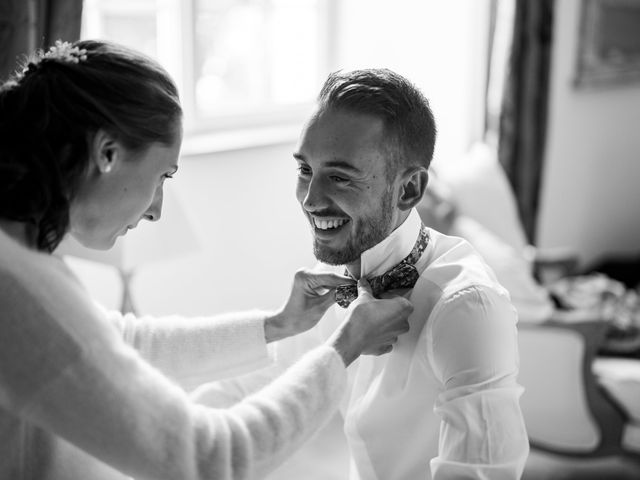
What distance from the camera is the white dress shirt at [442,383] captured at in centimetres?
113

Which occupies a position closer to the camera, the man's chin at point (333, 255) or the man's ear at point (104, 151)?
the man's ear at point (104, 151)

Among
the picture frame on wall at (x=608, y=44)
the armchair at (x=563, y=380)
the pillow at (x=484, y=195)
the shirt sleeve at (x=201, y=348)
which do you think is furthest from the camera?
the picture frame on wall at (x=608, y=44)

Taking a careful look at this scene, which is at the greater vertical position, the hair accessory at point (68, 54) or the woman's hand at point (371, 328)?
the hair accessory at point (68, 54)

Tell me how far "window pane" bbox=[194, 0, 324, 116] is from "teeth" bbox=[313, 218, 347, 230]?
2.16 meters

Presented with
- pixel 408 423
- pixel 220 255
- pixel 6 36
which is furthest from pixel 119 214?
pixel 220 255

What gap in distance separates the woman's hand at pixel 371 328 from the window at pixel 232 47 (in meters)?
2.20

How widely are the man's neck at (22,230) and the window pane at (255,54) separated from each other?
2.37 metres

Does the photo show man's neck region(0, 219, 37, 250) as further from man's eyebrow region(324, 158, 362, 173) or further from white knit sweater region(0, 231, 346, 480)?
man's eyebrow region(324, 158, 362, 173)

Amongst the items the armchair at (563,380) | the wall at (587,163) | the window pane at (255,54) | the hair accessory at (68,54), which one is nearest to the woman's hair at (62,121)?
the hair accessory at (68,54)

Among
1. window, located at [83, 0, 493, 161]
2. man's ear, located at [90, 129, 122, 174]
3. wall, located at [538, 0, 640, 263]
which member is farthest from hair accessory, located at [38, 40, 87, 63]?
wall, located at [538, 0, 640, 263]

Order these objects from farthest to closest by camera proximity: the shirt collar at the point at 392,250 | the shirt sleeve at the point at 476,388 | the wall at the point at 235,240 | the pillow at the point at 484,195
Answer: the pillow at the point at 484,195, the wall at the point at 235,240, the shirt collar at the point at 392,250, the shirt sleeve at the point at 476,388

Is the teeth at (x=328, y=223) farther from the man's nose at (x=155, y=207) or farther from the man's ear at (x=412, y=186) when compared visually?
the man's nose at (x=155, y=207)

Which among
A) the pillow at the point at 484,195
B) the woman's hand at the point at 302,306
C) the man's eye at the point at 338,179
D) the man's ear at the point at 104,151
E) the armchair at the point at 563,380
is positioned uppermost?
the man's ear at the point at 104,151

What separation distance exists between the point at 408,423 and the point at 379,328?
19 cm
